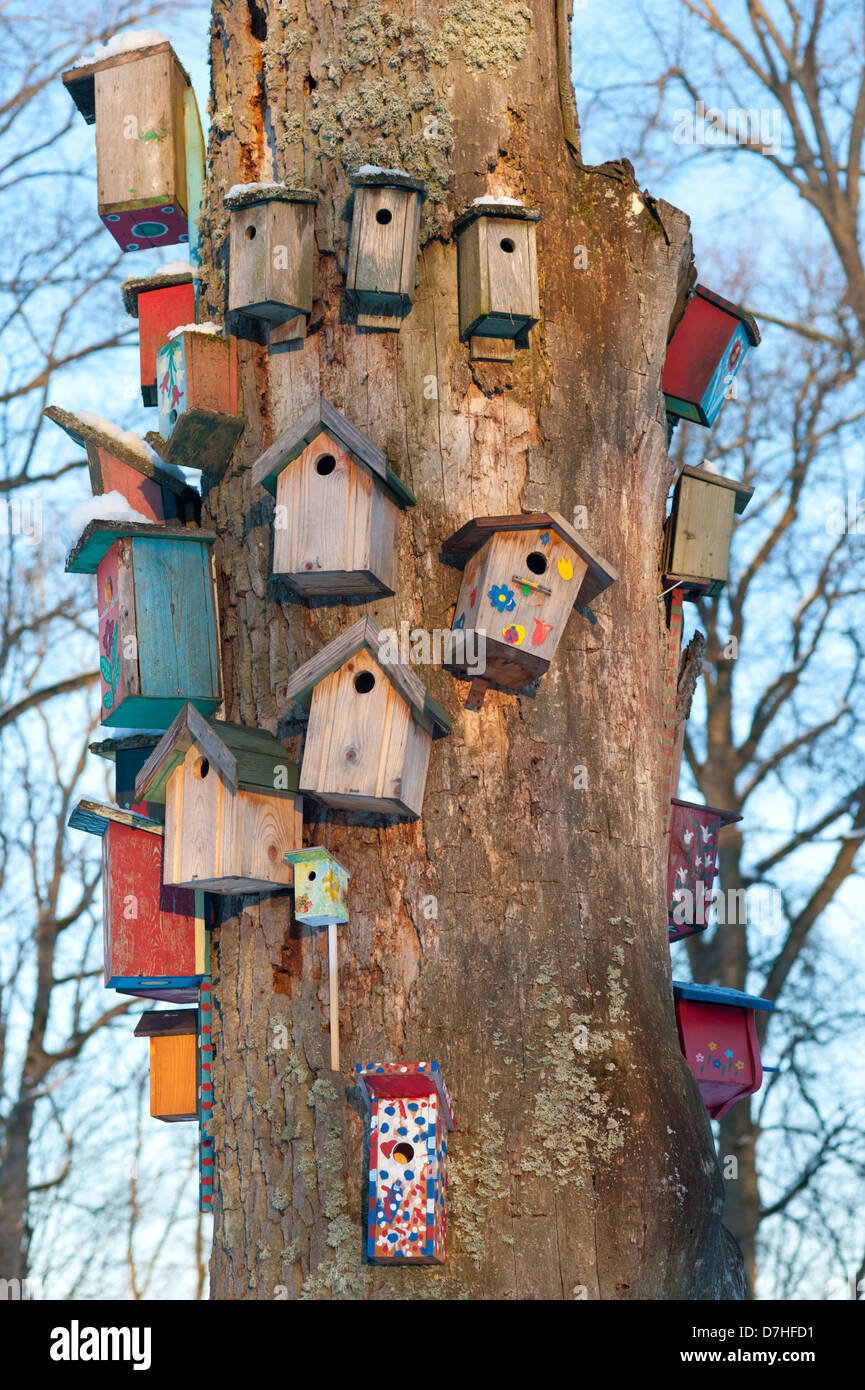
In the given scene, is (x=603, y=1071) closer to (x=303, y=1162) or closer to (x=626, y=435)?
(x=303, y=1162)

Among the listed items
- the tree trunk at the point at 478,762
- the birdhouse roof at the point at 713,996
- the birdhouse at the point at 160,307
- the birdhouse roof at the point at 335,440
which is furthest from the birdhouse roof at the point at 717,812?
the birdhouse at the point at 160,307

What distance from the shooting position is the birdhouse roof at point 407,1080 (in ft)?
9.36

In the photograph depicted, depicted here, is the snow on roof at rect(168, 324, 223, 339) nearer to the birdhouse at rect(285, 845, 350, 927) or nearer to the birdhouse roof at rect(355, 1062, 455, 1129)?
the birdhouse at rect(285, 845, 350, 927)

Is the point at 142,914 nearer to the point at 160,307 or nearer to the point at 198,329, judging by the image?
the point at 198,329

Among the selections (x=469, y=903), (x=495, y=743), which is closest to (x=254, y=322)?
(x=495, y=743)

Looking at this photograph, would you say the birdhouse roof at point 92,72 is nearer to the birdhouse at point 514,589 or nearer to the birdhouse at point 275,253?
the birdhouse at point 275,253

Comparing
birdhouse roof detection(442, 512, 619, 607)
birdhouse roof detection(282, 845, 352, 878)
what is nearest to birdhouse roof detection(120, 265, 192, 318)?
birdhouse roof detection(442, 512, 619, 607)

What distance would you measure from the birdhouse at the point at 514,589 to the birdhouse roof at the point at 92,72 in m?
1.99

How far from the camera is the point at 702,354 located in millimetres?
4055

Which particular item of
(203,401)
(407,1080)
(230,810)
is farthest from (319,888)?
(203,401)

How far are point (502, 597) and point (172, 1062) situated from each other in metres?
1.69
